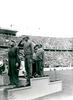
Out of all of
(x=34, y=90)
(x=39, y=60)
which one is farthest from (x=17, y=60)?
(x=39, y=60)

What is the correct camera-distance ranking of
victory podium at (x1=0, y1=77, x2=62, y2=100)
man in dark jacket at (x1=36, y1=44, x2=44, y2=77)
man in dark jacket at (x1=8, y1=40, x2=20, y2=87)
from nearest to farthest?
victory podium at (x1=0, y1=77, x2=62, y2=100) → man in dark jacket at (x1=8, y1=40, x2=20, y2=87) → man in dark jacket at (x1=36, y1=44, x2=44, y2=77)

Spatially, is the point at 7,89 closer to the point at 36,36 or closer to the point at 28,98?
the point at 28,98

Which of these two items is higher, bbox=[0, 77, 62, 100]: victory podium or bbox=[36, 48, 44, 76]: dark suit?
bbox=[36, 48, 44, 76]: dark suit

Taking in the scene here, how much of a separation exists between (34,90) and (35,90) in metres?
0.08

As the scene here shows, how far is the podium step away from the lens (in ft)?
28.8

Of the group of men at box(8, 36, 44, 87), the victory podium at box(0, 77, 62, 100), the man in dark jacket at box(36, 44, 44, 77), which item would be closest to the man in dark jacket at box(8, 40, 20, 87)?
the group of men at box(8, 36, 44, 87)

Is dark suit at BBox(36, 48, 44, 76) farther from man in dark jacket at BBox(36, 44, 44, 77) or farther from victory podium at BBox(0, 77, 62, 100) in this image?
victory podium at BBox(0, 77, 62, 100)

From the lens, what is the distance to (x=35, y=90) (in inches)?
398

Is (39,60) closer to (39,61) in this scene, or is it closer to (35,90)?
(39,61)

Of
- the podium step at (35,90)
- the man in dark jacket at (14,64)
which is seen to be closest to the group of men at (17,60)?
the man in dark jacket at (14,64)

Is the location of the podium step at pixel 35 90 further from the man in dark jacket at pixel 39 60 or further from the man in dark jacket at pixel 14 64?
the man in dark jacket at pixel 39 60

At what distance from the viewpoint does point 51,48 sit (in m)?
61.5

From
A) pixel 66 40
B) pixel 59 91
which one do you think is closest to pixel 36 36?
pixel 66 40

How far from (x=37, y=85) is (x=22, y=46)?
1.83 m
